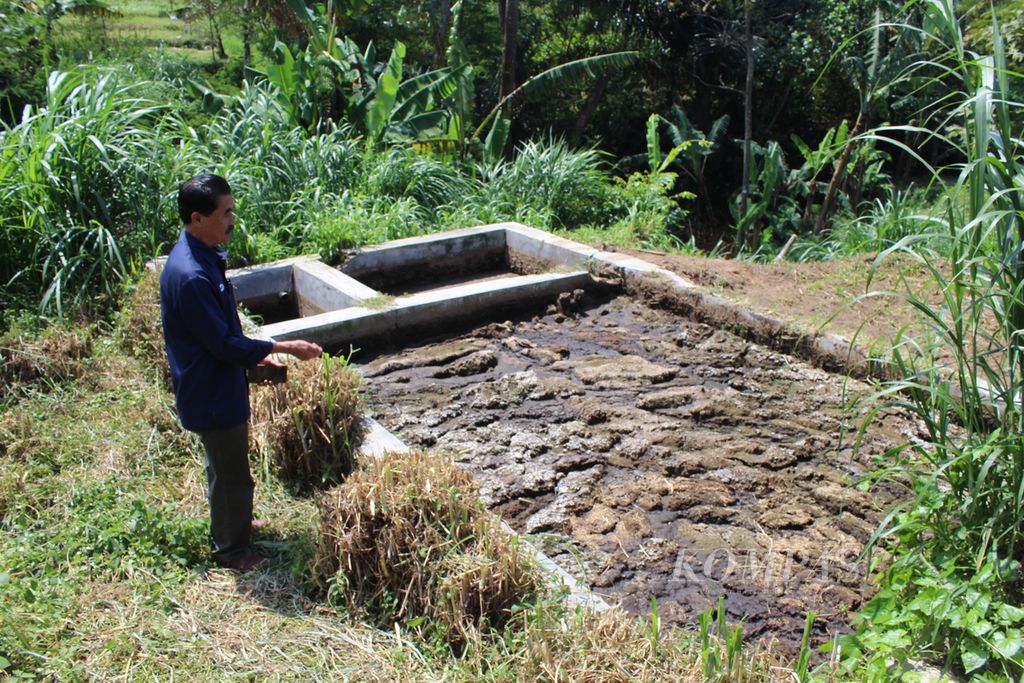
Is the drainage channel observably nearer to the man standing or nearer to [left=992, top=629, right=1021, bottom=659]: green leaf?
[left=992, top=629, right=1021, bottom=659]: green leaf

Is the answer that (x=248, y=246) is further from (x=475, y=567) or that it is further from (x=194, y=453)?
(x=475, y=567)

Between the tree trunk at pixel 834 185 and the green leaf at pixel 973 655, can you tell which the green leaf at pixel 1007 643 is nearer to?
the green leaf at pixel 973 655

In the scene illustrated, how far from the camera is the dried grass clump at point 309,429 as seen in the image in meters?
4.64

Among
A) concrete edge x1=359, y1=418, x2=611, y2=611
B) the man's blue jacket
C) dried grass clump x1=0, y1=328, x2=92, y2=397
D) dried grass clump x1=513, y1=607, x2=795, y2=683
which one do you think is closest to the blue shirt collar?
the man's blue jacket

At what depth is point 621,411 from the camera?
5473 millimetres

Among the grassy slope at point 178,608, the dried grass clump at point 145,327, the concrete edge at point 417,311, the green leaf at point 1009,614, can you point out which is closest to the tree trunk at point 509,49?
the concrete edge at point 417,311

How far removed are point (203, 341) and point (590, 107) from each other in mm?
13720

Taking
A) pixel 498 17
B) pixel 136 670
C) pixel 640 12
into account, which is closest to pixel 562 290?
pixel 136 670

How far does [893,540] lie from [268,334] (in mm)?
3818

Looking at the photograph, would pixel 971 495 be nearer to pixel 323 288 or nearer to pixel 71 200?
pixel 323 288

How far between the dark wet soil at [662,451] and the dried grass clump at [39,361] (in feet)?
6.07

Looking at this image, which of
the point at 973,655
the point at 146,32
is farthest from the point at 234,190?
the point at 146,32

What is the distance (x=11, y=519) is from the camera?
4348 mm

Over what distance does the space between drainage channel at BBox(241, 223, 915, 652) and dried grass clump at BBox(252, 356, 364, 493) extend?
0.90 ft
